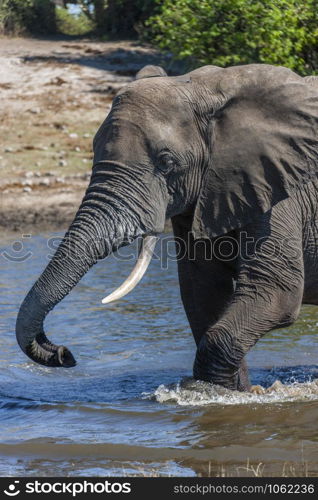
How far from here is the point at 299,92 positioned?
18.2 feet

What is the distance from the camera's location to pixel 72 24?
70.9 feet

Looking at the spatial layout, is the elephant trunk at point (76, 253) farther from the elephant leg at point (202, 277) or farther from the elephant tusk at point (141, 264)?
the elephant leg at point (202, 277)

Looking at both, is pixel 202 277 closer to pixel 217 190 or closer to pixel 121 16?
pixel 217 190

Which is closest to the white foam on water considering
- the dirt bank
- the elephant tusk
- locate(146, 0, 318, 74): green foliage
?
the elephant tusk

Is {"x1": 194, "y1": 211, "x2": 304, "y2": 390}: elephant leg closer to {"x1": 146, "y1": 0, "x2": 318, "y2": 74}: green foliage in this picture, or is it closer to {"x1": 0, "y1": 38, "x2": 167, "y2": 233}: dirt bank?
{"x1": 0, "y1": 38, "x2": 167, "y2": 233}: dirt bank

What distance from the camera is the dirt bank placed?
14.1 meters

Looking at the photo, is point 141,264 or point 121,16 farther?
point 121,16

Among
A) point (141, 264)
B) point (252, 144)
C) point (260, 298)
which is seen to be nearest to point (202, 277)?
point (260, 298)

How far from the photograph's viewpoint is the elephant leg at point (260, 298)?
5.60 metres

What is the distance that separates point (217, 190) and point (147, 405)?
4.50ft

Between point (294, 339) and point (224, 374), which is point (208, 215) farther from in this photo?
point (294, 339)

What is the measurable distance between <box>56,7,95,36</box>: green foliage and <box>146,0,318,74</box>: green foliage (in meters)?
6.77

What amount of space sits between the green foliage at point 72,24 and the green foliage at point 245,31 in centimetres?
677

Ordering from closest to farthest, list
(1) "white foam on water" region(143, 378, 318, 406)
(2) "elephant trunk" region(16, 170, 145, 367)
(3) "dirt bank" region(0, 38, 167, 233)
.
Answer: (2) "elephant trunk" region(16, 170, 145, 367) < (1) "white foam on water" region(143, 378, 318, 406) < (3) "dirt bank" region(0, 38, 167, 233)
